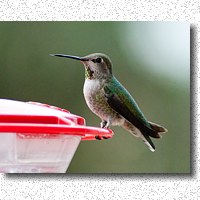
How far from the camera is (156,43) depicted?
8.41ft

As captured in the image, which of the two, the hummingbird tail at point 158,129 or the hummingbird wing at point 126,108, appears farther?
the hummingbird tail at point 158,129

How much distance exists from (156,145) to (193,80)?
0.49 meters

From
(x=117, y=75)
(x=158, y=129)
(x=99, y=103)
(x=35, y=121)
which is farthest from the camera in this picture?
(x=117, y=75)

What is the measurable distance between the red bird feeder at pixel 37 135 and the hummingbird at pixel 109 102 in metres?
0.78

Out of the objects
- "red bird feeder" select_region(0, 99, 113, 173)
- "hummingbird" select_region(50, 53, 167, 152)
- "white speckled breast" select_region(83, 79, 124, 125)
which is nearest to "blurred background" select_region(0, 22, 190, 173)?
"hummingbird" select_region(50, 53, 167, 152)

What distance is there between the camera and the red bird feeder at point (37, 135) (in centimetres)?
121

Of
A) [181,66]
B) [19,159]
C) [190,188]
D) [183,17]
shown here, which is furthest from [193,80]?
[19,159]

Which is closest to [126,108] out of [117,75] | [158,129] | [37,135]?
[158,129]

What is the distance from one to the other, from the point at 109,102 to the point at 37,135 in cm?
98

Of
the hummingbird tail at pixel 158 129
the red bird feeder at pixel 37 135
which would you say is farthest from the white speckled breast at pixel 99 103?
the red bird feeder at pixel 37 135

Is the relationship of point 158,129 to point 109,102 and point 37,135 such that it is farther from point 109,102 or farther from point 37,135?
point 37,135

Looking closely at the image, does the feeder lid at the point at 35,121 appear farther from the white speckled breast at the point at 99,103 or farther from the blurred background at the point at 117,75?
the blurred background at the point at 117,75

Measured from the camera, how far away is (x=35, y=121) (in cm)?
126

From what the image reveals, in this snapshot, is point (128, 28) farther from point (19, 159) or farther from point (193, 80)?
point (19, 159)
